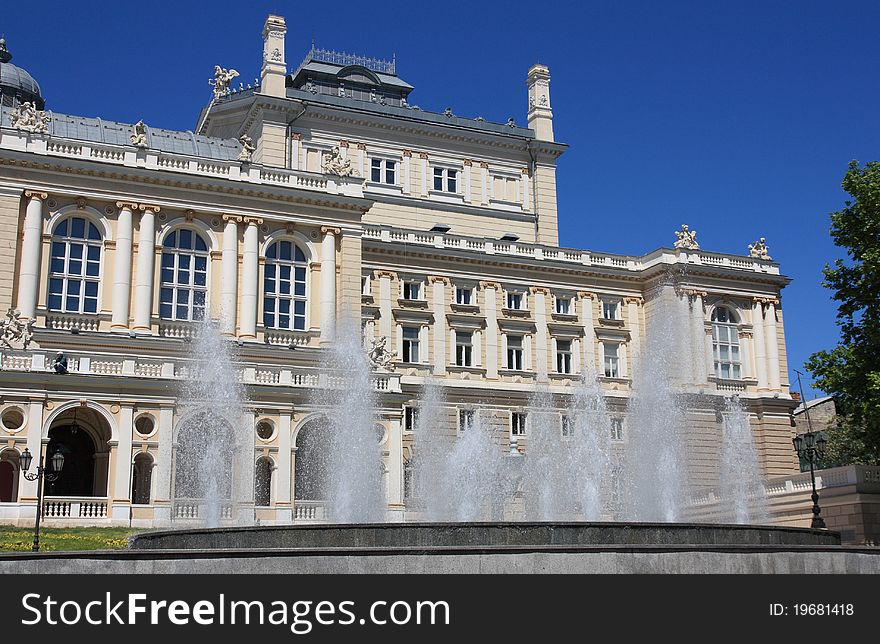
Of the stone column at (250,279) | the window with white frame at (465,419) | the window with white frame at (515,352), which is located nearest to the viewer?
the stone column at (250,279)

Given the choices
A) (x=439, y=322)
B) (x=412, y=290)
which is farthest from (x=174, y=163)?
(x=439, y=322)

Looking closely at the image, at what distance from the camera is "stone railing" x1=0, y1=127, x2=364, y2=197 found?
4903 cm

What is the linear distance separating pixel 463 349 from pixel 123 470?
84.4ft

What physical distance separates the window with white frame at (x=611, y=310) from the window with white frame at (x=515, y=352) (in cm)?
648

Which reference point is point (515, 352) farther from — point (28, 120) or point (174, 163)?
point (28, 120)

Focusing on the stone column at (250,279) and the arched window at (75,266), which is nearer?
the arched window at (75,266)

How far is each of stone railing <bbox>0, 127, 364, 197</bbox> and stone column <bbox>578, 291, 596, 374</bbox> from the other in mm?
17962

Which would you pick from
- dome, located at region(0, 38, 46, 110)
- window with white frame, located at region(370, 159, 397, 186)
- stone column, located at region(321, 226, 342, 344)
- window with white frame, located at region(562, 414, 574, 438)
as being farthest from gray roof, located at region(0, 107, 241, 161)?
window with white frame, located at region(562, 414, 574, 438)

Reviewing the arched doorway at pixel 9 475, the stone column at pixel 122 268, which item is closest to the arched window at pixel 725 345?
the stone column at pixel 122 268

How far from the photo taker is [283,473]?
142 feet

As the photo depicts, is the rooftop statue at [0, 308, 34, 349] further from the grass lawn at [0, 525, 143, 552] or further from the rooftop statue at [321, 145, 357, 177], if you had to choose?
the rooftop statue at [321, 145, 357, 177]

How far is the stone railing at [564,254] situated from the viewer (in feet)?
202

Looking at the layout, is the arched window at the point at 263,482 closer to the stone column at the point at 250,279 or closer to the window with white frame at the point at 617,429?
the stone column at the point at 250,279
